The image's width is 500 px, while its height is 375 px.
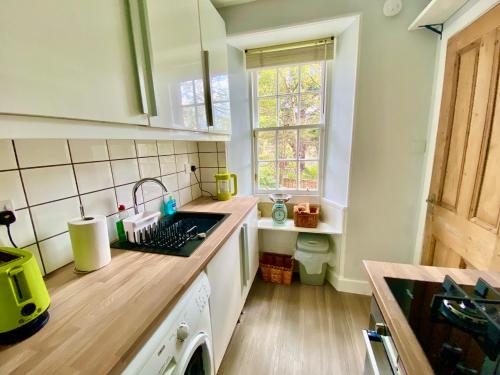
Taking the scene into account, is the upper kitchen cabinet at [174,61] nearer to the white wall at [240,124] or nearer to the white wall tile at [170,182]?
the white wall tile at [170,182]

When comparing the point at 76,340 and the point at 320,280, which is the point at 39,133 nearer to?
the point at 76,340

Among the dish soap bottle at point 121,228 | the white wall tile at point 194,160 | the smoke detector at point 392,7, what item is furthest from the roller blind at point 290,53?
the dish soap bottle at point 121,228

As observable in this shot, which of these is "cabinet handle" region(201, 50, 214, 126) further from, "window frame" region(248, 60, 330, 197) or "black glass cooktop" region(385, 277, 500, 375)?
"black glass cooktop" region(385, 277, 500, 375)

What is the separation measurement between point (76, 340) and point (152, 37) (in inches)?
39.4

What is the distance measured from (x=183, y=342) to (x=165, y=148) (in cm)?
113

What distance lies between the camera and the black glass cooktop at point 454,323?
47 centimetres

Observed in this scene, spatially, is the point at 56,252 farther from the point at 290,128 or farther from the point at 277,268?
the point at 290,128

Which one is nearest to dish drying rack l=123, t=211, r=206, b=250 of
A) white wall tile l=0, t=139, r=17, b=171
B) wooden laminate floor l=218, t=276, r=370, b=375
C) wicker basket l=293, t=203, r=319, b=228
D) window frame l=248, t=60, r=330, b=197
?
white wall tile l=0, t=139, r=17, b=171

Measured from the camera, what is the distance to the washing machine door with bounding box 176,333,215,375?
0.74 meters

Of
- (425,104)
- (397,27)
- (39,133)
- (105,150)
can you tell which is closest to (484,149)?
(425,104)

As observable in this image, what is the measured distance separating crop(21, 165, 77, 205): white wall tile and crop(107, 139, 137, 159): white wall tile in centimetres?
21

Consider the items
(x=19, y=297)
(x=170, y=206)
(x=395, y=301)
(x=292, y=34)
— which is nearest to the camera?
(x=19, y=297)

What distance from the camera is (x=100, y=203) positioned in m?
1.00

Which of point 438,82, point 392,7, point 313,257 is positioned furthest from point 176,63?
point 313,257
